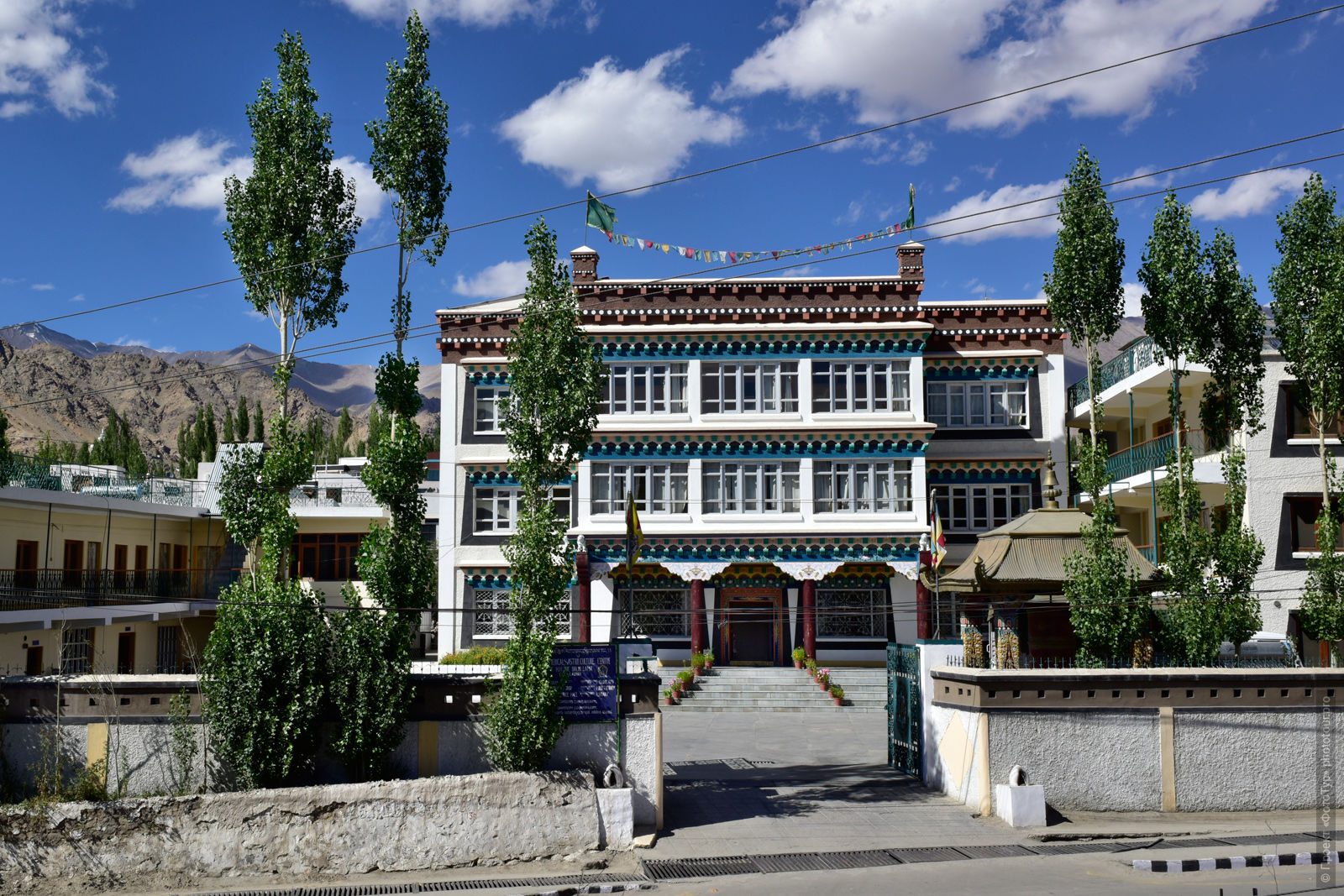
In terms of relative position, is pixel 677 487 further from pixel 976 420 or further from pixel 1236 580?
pixel 1236 580

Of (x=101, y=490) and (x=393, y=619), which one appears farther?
(x=101, y=490)

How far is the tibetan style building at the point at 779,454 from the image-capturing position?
36.6 m

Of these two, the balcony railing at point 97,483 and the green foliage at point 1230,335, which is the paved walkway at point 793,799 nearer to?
the green foliage at point 1230,335

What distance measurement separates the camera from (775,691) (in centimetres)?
3388

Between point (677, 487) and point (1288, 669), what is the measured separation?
70.8 ft

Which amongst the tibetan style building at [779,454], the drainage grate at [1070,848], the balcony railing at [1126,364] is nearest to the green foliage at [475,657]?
the tibetan style building at [779,454]

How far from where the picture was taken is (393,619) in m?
16.7

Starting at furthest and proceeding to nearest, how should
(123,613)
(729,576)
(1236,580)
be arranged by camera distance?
(729,576)
(123,613)
(1236,580)

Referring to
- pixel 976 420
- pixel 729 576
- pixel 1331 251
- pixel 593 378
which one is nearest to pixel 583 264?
pixel 729 576

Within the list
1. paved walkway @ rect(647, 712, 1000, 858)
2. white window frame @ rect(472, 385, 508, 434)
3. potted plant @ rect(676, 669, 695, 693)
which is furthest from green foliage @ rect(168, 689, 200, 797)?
white window frame @ rect(472, 385, 508, 434)

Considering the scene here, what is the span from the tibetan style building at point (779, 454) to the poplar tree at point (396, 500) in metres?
16.3

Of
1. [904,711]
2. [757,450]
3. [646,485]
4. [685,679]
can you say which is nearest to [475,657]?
[685,679]

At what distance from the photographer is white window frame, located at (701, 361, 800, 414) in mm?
37250

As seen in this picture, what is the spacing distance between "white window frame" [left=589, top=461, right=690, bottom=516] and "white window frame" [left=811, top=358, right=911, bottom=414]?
5.24m
